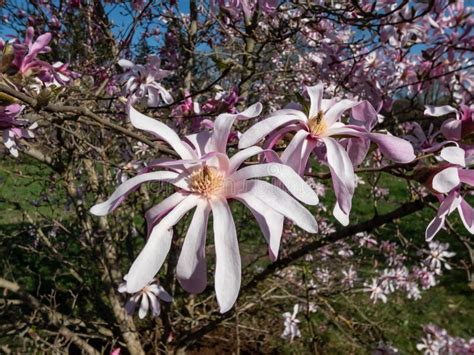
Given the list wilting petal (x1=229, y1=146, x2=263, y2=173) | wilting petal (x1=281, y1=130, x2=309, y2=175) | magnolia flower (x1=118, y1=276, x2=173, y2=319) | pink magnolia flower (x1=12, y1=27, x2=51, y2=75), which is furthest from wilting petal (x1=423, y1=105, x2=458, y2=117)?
magnolia flower (x1=118, y1=276, x2=173, y2=319)

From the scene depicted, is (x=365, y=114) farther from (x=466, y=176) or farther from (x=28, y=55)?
(x=28, y=55)

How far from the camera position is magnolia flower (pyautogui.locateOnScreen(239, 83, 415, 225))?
71 centimetres

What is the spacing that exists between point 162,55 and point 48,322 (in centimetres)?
198

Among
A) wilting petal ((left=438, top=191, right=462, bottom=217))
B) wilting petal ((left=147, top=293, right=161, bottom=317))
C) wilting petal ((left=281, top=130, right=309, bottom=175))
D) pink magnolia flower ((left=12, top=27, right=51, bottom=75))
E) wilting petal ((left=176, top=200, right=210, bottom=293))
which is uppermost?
pink magnolia flower ((left=12, top=27, right=51, bottom=75))

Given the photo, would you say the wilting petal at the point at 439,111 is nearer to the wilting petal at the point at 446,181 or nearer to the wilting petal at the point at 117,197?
the wilting petal at the point at 446,181

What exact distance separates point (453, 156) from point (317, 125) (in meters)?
0.24

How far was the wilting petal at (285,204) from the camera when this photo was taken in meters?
0.60

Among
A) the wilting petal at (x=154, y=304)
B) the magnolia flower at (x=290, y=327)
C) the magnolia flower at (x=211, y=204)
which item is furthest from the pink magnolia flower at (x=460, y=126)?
the magnolia flower at (x=290, y=327)

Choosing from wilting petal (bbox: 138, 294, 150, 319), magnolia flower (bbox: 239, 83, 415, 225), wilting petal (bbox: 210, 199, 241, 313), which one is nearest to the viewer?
wilting petal (bbox: 210, 199, 241, 313)

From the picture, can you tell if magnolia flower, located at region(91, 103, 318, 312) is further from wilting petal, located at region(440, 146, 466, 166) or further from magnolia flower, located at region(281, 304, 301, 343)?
magnolia flower, located at region(281, 304, 301, 343)

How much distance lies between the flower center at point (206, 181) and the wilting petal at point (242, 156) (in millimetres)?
30

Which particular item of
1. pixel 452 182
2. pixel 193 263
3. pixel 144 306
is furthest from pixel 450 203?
pixel 144 306

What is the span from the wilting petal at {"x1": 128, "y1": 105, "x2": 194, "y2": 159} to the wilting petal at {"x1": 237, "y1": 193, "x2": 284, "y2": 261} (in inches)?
6.1

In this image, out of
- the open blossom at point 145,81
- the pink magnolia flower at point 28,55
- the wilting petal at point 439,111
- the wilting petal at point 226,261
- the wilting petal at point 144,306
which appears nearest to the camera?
the wilting petal at point 226,261
